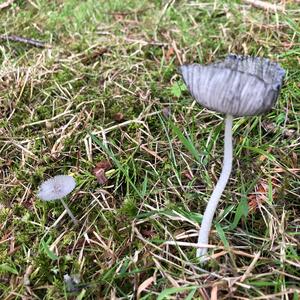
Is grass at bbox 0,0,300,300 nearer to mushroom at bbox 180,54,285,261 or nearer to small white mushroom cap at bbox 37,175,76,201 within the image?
small white mushroom cap at bbox 37,175,76,201

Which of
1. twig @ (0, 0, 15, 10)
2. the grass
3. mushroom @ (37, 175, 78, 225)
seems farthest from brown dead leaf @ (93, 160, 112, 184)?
twig @ (0, 0, 15, 10)

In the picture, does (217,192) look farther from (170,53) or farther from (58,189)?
(170,53)

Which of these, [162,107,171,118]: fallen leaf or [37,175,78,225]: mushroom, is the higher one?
[37,175,78,225]: mushroom

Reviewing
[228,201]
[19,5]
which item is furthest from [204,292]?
[19,5]

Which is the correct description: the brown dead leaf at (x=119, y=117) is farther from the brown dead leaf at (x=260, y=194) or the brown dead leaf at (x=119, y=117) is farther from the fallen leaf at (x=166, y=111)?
the brown dead leaf at (x=260, y=194)

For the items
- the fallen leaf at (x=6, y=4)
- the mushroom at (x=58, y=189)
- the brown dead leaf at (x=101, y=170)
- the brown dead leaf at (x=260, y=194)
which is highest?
the fallen leaf at (x=6, y=4)

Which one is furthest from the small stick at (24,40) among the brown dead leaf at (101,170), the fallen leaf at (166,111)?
the brown dead leaf at (101,170)
